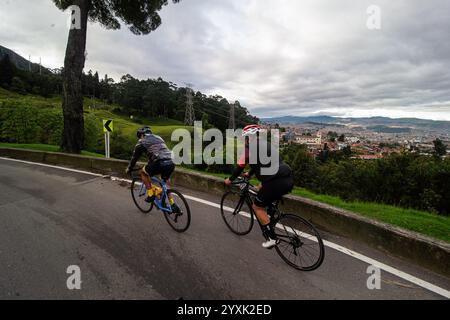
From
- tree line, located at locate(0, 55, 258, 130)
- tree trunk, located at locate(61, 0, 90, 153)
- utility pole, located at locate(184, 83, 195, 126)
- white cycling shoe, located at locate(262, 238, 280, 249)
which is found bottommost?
white cycling shoe, located at locate(262, 238, 280, 249)

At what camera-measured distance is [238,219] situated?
4266mm

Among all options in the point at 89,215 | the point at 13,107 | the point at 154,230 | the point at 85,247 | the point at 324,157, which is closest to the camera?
the point at 85,247

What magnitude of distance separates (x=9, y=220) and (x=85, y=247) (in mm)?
2183

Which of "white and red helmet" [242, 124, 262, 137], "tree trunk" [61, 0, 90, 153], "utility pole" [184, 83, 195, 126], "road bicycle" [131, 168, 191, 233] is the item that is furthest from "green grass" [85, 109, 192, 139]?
"white and red helmet" [242, 124, 262, 137]

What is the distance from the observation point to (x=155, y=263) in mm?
3080

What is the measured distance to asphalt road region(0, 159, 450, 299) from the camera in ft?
8.52

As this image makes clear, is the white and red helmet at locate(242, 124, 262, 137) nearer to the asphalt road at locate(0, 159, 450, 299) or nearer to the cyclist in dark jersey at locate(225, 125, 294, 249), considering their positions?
the cyclist in dark jersey at locate(225, 125, 294, 249)

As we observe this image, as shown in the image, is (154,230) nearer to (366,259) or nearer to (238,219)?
(238,219)

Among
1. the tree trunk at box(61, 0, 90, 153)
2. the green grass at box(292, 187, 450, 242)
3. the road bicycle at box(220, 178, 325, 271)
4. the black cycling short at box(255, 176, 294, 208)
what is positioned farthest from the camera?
the tree trunk at box(61, 0, 90, 153)

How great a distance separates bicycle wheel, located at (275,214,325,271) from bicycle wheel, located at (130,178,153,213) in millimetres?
2854

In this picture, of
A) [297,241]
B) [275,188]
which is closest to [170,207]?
[275,188]

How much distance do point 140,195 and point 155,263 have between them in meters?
2.16

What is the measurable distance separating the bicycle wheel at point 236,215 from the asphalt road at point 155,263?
17cm
